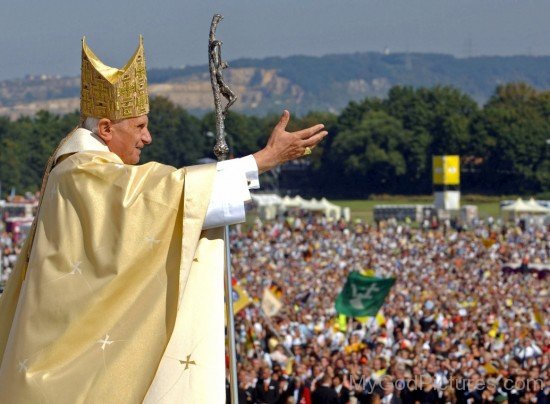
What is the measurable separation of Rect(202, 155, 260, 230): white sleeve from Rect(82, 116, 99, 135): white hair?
575mm

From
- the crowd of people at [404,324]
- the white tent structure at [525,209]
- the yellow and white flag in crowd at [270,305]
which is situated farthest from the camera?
the white tent structure at [525,209]

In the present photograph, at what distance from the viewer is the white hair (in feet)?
17.8

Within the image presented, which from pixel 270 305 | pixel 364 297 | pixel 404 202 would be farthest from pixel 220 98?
pixel 404 202

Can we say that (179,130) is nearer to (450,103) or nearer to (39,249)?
(450,103)

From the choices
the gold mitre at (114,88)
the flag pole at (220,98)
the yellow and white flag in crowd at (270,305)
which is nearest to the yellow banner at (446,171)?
the yellow and white flag in crowd at (270,305)

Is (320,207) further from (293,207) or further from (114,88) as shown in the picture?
(114,88)

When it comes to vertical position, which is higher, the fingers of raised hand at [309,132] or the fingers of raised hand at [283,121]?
the fingers of raised hand at [283,121]

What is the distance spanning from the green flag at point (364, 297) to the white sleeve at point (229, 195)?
59.2 ft

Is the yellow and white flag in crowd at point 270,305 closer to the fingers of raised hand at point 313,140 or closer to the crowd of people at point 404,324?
the crowd of people at point 404,324

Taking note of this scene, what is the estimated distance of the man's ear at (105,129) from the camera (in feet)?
17.7

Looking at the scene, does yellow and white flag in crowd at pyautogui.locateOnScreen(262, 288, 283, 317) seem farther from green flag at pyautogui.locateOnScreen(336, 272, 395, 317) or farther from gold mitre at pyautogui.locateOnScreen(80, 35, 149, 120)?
gold mitre at pyautogui.locateOnScreen(80, 35, 149, 120)

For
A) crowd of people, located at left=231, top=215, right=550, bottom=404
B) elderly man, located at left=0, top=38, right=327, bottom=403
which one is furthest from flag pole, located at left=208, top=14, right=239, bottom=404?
crowd of people, located at left=231, top=215, right=550, bottom=404

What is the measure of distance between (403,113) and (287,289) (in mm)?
98720

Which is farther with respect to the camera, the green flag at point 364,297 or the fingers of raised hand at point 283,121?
the green flag at point 364,297
